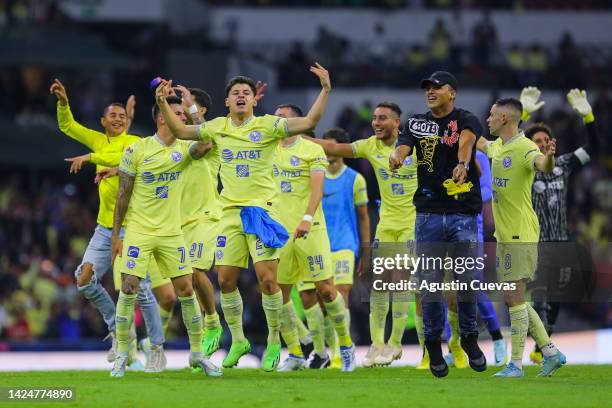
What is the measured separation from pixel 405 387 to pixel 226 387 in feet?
5.68

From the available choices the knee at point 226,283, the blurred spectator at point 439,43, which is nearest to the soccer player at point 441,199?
the knee at point 226,283

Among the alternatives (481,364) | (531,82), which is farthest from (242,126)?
(531,82)

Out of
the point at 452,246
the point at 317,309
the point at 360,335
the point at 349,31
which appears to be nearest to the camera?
the point at 452,246

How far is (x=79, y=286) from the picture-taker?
17.0 m

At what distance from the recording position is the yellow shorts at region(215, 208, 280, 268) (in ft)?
50.2

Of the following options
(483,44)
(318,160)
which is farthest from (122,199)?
(483,44)

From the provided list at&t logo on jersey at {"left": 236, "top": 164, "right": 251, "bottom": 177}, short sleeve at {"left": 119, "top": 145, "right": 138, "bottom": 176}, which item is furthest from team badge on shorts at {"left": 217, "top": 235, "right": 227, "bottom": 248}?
short sleeve at {"left": 119, "top": 145, "right": 138, "bottom": 176}

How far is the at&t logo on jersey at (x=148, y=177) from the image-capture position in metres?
15.5

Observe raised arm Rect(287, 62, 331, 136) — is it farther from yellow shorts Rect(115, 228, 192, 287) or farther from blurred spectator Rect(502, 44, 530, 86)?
blurred spectator Rect(502, 44, 530, 86)

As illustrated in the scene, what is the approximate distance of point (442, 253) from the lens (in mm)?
14844

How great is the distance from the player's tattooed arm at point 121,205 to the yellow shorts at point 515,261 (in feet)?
13.2

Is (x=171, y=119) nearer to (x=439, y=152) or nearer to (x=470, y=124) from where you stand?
(x=439, y=152)

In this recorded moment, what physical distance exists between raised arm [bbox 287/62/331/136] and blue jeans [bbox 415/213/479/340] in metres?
1.49

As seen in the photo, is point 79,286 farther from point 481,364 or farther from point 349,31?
point 349,31
